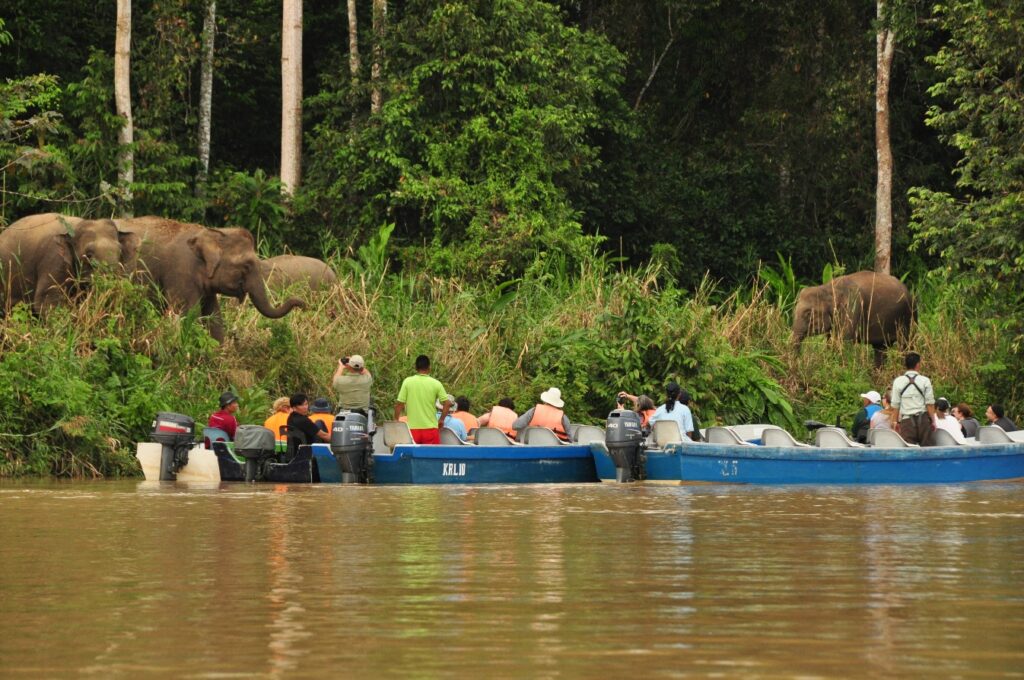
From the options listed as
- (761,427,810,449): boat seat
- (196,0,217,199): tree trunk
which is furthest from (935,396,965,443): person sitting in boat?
(196,0,217,199): tree trunk

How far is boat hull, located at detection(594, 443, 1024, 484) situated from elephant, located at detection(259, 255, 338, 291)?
8.84 metres

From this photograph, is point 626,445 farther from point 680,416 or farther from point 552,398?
point 552,398

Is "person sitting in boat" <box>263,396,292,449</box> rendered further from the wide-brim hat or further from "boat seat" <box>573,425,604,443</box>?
"boat seat" <box>573,425,604,443</box>

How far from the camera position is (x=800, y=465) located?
855 inches

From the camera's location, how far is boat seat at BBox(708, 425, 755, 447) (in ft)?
73.0

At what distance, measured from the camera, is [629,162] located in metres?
40.4

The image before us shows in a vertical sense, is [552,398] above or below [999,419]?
above

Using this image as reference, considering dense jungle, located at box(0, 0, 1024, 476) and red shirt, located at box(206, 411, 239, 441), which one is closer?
red shirt, located at box(206, 411, 239, 441)

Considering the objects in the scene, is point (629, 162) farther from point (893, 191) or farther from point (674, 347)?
point (674, 347)

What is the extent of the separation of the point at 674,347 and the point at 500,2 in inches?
391

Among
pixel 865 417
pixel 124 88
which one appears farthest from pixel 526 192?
pixel 865 417

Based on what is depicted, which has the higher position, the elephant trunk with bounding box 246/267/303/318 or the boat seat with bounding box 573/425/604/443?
the elephant trunk with bounding box 246/267/303/318

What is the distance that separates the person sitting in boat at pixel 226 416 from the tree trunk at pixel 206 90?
45.2 feet

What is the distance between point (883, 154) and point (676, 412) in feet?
45.3
